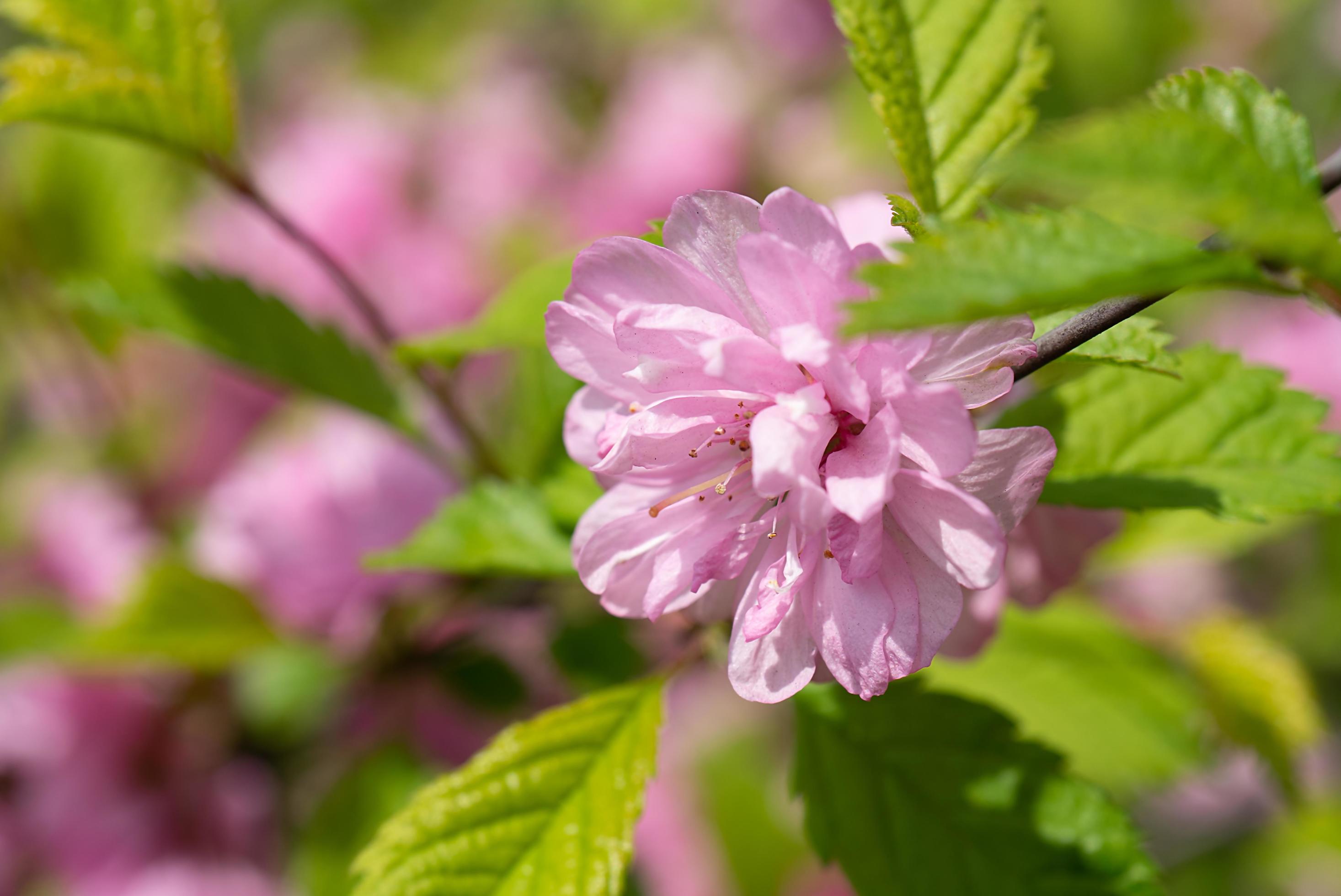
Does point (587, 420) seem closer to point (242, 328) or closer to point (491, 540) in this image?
point (491, 540)

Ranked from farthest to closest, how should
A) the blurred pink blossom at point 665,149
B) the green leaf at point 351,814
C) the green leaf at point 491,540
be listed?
the blurred pink blossom at point 665,149, the green leaf at point 351,814, the green leaf at point 491,540

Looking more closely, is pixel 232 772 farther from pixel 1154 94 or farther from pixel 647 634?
pixel 1154 94

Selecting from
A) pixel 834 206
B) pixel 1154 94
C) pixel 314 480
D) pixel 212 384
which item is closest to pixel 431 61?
pixel 212 384

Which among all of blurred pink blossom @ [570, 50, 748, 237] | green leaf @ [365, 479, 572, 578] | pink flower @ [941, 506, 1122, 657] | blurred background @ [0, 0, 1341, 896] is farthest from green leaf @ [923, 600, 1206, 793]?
blurred pink blossom @ [570, 50, 748, 237]

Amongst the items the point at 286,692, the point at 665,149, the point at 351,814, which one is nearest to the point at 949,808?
the point at 351,814

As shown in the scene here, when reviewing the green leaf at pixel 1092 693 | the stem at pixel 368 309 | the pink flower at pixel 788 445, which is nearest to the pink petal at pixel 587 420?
the pink flower at pixel 788 445

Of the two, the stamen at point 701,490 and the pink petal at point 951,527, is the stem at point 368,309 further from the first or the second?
the pink petal at point 951,527

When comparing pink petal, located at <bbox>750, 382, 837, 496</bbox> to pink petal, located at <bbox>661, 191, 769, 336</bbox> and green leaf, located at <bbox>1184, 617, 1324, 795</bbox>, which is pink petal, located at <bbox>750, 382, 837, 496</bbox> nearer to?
pink petal, located at <bbox>661, 191, 769, 336</bbox>

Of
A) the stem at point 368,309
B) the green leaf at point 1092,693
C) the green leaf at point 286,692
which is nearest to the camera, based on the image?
the stem at point 368,309
